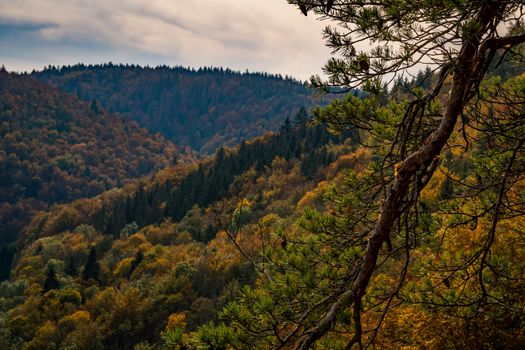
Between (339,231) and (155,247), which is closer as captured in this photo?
(339,231)

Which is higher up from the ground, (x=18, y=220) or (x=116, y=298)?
(x=116, y=298)

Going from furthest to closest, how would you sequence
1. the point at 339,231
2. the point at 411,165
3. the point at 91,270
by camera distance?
the point at 91,270
the point at 339,231
the point at 411,165

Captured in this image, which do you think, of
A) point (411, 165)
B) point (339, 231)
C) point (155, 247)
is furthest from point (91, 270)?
point (411, 165)

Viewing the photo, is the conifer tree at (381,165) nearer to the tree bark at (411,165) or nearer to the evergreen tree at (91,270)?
the tree bark at (411,165)

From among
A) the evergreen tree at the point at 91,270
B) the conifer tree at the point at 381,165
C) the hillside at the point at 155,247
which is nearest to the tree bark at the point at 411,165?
the conifer tree at the point at 381,165

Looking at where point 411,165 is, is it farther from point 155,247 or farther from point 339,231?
point 155,247

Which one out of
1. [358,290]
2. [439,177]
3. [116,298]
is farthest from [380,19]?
[116,298]

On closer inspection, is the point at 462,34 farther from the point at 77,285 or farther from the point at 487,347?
Result: the point at 77,285

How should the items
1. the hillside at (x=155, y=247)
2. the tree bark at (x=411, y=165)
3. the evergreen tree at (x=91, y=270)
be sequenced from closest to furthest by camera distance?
the tree bark at (x=411, y=165)
the hillside at (x=155, y=247)
the evergreen tree at (x=91, y=270)

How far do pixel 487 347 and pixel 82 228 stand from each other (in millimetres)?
107693

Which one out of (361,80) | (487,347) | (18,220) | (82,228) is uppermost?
(361,80)

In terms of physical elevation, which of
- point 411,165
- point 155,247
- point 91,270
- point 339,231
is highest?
point 411,165

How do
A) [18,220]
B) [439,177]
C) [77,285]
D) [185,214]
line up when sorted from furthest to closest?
[18,220] < [185,214] < [77,285] < [439,177]

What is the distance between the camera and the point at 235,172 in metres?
115
